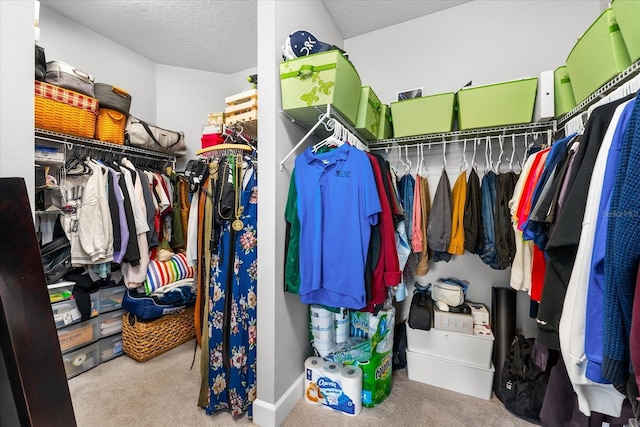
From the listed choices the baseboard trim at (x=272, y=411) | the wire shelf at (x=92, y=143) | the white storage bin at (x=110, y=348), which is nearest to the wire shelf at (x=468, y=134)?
the baseboard trim at (x=272, y=411)

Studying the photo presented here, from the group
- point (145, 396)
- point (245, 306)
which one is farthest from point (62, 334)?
point (245, 306)

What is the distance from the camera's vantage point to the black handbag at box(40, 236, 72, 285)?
1.84 meters

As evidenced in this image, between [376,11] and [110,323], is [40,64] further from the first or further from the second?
[376,11]

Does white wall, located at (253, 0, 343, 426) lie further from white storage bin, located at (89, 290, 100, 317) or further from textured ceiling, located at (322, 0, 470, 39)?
white storage bin, located at (89, 290, 100, 317)

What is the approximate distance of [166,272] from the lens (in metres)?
2.23

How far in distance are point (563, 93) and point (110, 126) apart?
3.25m

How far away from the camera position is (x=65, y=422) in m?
0.64

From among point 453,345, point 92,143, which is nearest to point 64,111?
point 92,143

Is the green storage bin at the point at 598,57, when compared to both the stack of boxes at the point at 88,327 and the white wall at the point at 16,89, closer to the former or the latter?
the white wall at the point at 16,89

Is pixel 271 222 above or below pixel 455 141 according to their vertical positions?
below

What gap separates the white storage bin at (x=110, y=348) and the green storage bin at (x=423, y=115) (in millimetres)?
2822

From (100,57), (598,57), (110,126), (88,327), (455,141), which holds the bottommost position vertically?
(88,327)

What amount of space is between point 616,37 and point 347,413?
86.3 inches

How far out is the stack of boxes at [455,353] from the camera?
1663 millimetres
